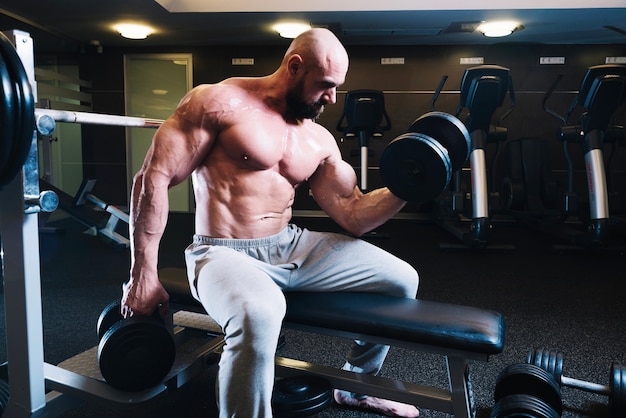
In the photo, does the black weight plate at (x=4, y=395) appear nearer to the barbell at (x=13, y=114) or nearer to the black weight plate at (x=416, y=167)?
the barbell at (x=13, y=114)

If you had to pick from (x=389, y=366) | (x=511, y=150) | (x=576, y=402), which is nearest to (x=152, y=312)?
(x=389, y=366)

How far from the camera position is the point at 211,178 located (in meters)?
1.48

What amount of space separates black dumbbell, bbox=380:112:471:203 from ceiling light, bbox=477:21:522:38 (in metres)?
4.21

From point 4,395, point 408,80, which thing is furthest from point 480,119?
point 4,395

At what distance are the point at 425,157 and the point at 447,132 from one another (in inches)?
6.3

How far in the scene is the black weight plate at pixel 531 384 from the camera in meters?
1.34

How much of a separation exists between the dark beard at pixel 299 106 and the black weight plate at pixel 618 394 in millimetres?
1212

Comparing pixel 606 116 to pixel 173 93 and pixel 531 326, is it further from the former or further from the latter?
pixel 173 93

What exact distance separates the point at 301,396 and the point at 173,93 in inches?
226

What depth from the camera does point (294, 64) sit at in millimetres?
1475

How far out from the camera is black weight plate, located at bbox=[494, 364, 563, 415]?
1343 millimetres

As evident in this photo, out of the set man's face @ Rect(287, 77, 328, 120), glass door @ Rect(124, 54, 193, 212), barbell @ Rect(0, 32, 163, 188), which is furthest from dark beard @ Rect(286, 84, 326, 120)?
glass door @ Rect(124, 54, 193, 212)

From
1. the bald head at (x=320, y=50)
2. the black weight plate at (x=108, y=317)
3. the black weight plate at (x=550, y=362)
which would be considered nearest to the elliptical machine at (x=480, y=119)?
the black weight plate at (x=550, y=362)

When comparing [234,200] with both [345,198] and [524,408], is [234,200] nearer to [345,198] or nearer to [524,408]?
[345,198]
